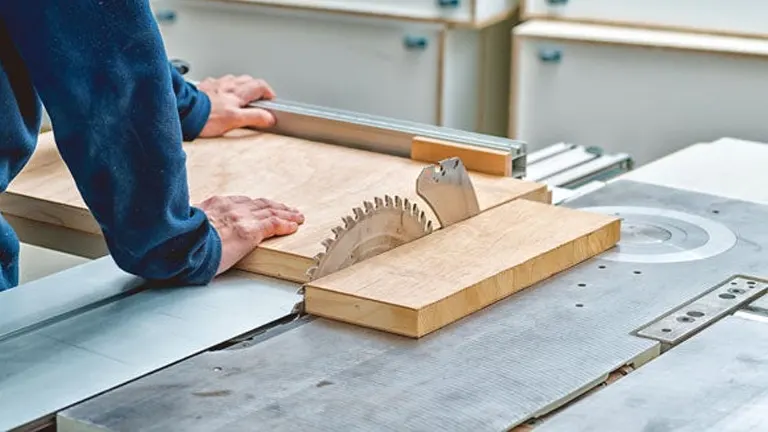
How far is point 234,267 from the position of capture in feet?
5.02

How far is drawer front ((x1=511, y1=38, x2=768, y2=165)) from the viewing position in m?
2.58

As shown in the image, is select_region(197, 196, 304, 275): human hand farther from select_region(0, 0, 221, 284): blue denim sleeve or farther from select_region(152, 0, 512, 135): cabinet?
select_region(152, 0, 512, 135): cabinet

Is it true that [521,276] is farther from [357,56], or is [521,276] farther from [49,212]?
[357,56]

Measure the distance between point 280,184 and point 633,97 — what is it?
1.14 m

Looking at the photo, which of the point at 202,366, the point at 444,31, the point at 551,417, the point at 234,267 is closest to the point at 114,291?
the point at 234,267

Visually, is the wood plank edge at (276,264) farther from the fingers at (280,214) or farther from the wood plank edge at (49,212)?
the wood plank edge at (49,212)

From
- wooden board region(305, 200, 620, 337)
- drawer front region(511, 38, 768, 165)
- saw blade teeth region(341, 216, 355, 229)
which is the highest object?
saw blade teeth region(341, 216, 355, 229)

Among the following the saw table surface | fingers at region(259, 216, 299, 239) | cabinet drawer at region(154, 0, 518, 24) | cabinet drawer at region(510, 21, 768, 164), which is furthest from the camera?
cabinet drawer at region(154, 0, 518, 24)

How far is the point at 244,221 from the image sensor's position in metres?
1.55

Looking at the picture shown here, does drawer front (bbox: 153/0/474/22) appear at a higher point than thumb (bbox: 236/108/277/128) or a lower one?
higher

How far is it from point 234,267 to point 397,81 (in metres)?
1.41

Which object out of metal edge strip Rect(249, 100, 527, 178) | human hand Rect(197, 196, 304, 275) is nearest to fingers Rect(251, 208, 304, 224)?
human hand Rect(197, 196, 304, 275)

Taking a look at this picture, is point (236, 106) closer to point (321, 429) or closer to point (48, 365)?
point (48, 365)

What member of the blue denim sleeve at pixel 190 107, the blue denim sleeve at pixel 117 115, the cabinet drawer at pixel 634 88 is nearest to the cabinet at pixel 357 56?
the cabinet drawer at pixel 634 88
